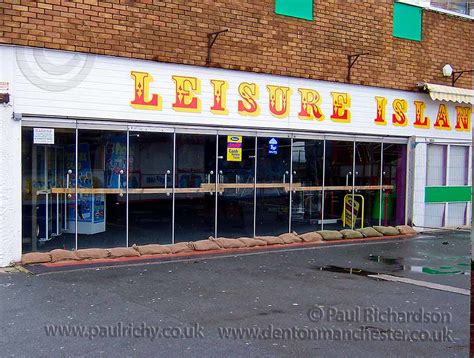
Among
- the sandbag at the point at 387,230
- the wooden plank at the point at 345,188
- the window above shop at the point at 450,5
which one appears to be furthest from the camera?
the window above shop at the point at 450,5

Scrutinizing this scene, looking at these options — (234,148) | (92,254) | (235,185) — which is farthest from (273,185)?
(92,254)

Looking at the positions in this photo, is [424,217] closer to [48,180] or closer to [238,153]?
[238,153]

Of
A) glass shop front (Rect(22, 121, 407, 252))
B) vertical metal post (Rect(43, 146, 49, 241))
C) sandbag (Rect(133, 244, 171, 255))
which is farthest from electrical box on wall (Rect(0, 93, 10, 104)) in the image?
sandbag (Rect(133, 244, 171, 255))

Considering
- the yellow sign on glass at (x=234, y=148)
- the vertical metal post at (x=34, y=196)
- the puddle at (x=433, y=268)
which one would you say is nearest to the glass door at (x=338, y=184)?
the yellow sign on glass at (x=234, y=148)

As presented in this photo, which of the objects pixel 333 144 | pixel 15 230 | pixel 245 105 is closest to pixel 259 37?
pixel 245 105

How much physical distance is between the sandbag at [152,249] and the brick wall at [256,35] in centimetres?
385

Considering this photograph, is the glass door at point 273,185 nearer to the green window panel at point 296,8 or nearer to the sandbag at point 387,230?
the sandbag at point 387,230

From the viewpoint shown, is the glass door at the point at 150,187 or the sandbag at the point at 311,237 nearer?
the glass door at the point at 150,187

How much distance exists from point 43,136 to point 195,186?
346 cm

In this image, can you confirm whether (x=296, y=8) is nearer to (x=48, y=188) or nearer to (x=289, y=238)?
(x=289, y=238)

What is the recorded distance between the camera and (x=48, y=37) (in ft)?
33.2

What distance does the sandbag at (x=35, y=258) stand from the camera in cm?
995

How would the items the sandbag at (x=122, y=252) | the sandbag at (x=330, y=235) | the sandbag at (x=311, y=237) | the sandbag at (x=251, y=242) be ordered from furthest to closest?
the sandbag at (x=330, y=235), the sandbag at (x=311, y=237), the sandbag at (x=251, y=242), the sandbag at (x=122, y=252)

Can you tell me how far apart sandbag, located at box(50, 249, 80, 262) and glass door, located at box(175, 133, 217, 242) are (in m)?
2.45
